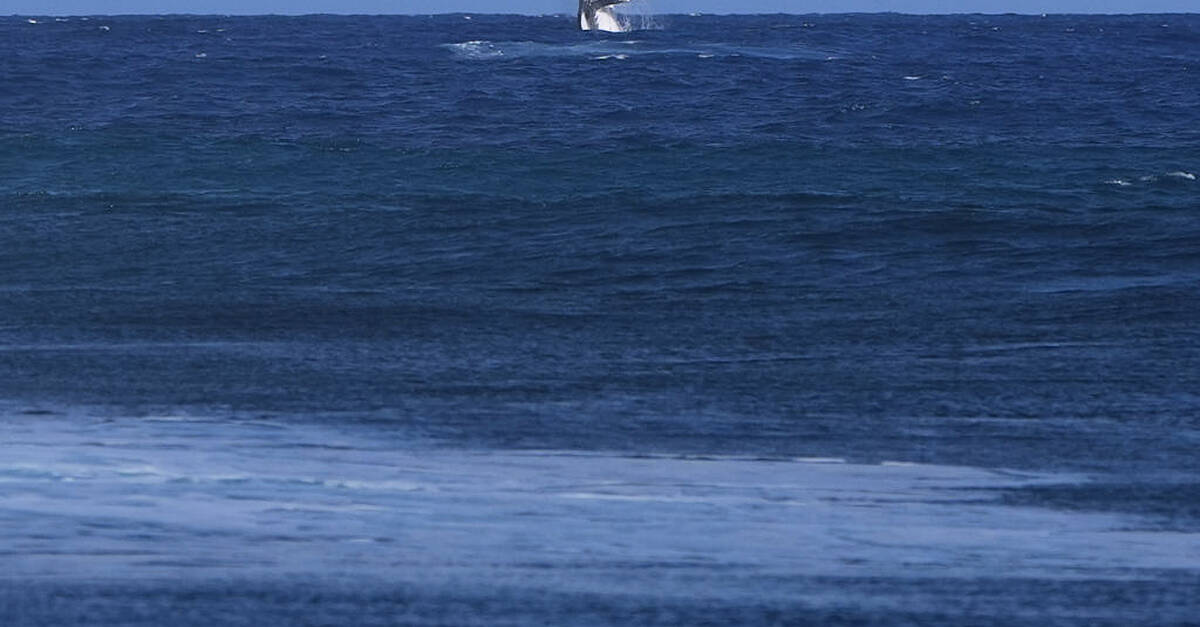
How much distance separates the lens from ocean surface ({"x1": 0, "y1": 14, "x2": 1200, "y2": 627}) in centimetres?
586

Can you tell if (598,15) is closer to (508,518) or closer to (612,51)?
(612,51)

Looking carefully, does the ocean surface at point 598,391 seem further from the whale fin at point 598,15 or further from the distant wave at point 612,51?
the whale fin at point 598,15

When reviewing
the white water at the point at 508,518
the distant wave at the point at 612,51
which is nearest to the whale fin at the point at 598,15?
the distant wave at the point at 612,51

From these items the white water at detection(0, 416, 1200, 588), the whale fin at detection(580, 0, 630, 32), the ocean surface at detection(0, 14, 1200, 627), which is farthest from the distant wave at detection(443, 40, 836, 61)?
the white water at detection(0, 416, 1200, 588)

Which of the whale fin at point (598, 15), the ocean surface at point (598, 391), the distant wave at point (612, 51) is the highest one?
the ocean surface at point (598, 391)

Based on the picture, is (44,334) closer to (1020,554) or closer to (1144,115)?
(1020,554)

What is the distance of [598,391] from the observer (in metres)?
8.61

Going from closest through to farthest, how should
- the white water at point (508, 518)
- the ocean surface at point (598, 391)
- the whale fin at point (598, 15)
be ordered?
the ocean surface at point (598, 391) → the white water at point (508, 518) → the whale fin at point (598, 15)

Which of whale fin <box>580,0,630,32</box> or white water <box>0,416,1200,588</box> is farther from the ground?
white water <box>0,416,1200,588</box>

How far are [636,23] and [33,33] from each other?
23812mm

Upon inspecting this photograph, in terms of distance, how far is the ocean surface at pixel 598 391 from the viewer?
5.86m

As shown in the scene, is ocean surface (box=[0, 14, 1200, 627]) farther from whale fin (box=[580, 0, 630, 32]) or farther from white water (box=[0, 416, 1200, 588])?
whale fin (box=[580, 0, 630, 32])

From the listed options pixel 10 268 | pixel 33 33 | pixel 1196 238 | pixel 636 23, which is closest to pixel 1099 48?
pixel 636 23

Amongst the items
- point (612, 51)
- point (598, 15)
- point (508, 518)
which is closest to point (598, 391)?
point (508, 518)
